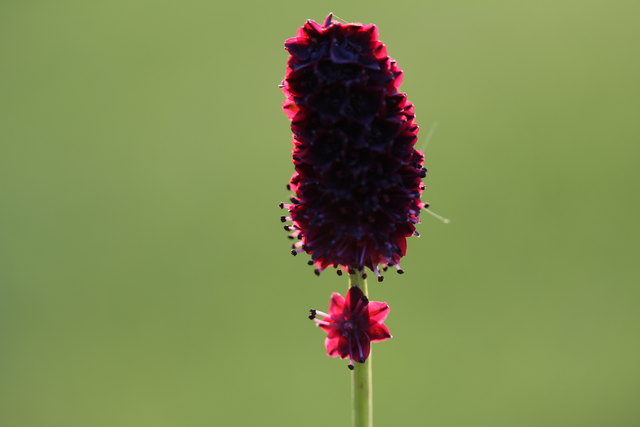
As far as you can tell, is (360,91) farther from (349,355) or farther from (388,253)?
(349,355)

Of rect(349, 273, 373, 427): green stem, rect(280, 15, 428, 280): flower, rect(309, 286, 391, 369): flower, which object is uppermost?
rect(280, 15, 428, 280): flower

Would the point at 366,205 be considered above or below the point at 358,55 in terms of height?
below

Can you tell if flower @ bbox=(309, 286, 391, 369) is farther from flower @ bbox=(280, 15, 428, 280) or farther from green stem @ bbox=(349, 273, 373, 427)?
flower @ bbox=(280, 15, 428, 280)

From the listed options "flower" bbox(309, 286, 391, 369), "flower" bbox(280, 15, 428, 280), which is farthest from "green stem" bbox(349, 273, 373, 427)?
"flower" bbox(280, 15, 428, 280)

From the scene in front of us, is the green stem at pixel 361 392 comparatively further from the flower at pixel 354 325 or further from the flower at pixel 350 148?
the flower at pixel 350 148

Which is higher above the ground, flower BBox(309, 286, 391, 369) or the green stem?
flower BBox(309, 286, 391, 369)

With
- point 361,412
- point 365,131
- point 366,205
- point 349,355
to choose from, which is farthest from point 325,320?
point 365,131
